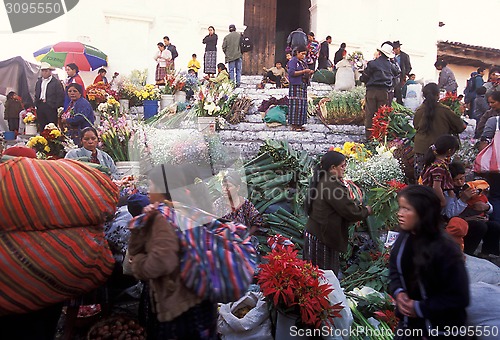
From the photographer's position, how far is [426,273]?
2152 millimetres

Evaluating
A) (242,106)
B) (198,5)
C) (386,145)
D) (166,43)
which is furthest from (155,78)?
(386,145)

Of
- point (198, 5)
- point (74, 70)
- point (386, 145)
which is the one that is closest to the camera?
point (386, 145)

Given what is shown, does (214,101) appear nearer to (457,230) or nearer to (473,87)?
(457,230)

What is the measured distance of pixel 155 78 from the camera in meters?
12.7

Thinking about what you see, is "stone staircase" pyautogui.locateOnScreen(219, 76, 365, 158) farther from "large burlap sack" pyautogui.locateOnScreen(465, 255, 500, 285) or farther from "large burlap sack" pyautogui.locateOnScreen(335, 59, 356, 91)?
"large burlap sack" pyautogui.locateOnScreen(465, 255, 500, 285)

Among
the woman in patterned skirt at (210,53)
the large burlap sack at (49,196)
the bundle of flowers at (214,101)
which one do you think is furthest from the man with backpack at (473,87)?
the large burlap sack at (49,196)

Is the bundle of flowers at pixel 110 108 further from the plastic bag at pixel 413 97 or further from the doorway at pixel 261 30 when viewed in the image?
the doorway at pixel 261 30

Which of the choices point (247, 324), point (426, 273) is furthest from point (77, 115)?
point (426, 273)

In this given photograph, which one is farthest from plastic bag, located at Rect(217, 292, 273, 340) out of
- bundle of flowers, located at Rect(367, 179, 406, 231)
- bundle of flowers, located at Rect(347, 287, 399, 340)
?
bundle of flowers, located at Rect(367, 179, 406, 231)

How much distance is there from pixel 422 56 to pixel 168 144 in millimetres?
14122

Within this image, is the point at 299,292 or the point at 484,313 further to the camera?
the point at 299,292

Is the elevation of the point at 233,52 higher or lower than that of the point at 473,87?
higher

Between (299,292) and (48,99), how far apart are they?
7.41 metres

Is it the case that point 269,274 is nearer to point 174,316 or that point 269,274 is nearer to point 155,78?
point 174,316
